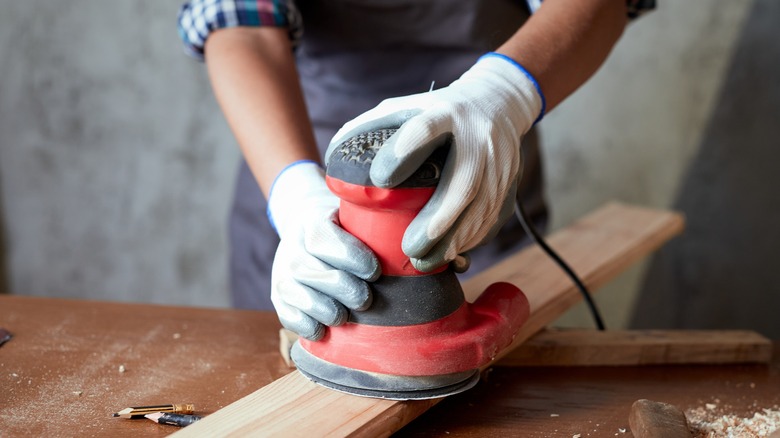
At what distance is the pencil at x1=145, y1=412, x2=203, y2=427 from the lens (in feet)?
3.09

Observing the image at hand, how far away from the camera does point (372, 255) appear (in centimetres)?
93

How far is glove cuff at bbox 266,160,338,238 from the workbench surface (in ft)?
0.75

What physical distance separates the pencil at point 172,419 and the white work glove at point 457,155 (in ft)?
1.16

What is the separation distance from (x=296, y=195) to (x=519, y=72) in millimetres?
387

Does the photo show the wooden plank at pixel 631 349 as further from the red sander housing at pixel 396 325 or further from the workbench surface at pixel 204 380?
the red sander housing at pixel 396 325

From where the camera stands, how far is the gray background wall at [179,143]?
2.55m

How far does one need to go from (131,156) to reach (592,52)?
2.08m

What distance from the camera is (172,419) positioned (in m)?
0.95

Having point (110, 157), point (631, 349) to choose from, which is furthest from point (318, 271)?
point (110, 157)

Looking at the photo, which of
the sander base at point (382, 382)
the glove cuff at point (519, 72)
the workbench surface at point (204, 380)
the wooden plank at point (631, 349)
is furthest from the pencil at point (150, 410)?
the glove cuff at point (519, 72)

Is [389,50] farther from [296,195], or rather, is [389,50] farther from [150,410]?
[150,410]

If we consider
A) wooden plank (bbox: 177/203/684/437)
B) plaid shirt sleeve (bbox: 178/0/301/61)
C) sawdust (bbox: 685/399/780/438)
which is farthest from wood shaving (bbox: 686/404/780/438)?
plaid shirt sleeve (bbox: 178/0/301/61)

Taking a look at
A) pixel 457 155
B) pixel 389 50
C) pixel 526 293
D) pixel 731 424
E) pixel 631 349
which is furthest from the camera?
pixel 389 50

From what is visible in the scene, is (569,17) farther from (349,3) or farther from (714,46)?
(714,46)
